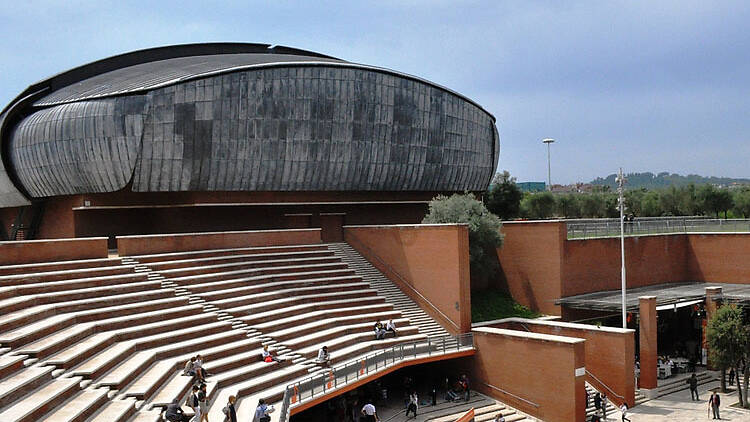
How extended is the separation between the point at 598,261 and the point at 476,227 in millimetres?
7191

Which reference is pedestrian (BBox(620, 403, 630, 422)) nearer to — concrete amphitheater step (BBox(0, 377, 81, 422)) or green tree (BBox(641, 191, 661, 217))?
concrete amphitheater step (BBox(0, 377, 81, 422))

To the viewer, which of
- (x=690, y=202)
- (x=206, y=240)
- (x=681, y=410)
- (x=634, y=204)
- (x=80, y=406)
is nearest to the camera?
(x=80, y=406)

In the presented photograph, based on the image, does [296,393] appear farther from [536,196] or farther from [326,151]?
[536,196]

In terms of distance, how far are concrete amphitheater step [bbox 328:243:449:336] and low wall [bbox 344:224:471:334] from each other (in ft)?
0.95

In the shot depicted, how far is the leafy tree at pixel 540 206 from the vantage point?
76.2 meters

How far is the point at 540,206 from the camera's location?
7644cm

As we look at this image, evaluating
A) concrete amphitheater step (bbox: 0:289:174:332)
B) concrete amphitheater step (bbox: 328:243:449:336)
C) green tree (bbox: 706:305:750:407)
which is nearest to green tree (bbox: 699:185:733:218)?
green tree (bbox: 706:305:750:407)

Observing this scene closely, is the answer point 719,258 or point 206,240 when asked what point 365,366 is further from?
point 719,258

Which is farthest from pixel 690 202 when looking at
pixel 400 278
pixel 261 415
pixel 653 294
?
pixel 261 415

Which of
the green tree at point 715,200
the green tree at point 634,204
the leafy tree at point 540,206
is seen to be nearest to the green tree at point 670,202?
the green tree at point 634,204

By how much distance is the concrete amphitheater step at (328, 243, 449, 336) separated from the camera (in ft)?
91.6

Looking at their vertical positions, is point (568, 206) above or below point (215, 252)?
above

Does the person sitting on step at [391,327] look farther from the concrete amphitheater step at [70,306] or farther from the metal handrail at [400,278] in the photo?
the concrete amphitheater step at [70,306]

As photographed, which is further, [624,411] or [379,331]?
[379,331]
